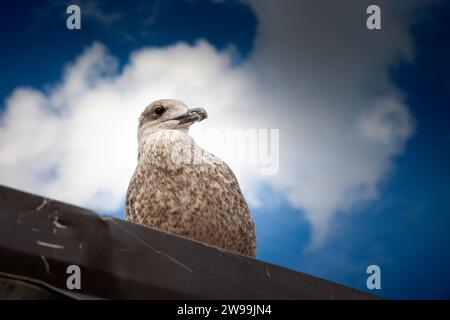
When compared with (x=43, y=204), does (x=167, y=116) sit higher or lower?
higher

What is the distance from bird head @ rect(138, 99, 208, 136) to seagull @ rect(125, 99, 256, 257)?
173mm

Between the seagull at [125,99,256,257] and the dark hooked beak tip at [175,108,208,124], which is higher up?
the dark hooked beak tip at [175,108,208,124]

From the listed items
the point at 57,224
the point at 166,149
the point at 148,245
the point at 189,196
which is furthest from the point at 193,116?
the point at 57,224

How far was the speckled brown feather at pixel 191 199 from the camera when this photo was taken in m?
2.43

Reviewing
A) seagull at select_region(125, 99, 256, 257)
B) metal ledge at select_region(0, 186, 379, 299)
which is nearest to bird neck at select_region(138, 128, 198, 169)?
seagull at select_region(125, 99, 256, 257)

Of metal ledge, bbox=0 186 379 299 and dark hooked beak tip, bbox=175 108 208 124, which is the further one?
dark hooked beak tip, bbox=175 108 208 124

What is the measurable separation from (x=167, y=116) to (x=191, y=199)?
69 cm

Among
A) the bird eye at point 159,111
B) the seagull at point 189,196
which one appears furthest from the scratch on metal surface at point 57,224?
the bird eye at point 159,111

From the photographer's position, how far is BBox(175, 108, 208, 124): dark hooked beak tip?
117 inches

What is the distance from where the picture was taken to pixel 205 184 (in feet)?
8.29

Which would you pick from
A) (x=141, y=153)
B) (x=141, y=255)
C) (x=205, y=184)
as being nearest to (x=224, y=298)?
(x=141, y=255)

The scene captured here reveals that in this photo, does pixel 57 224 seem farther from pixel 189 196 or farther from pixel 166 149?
pixel 166 149

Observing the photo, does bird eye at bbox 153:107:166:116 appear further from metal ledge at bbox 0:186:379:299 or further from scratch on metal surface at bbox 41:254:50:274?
scratch on metal surface at bbox 41:254:50:274

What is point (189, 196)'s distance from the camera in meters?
2.49
